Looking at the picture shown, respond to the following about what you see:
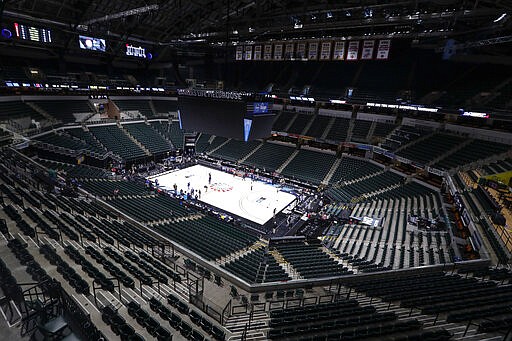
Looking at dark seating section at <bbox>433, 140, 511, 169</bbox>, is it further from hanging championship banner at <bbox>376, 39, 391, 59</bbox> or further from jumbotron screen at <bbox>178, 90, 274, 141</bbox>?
jumbotron screen at <bbox>178, 90, 274, 141</bbox>

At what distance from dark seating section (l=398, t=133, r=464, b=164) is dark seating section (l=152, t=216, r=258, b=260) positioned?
65.1ft

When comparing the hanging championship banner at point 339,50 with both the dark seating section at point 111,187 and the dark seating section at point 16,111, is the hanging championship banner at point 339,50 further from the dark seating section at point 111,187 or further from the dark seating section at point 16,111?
the dark seating section at point 16,111

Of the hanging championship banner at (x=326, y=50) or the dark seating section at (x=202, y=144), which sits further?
the dark seating section at (x=202, y=144)

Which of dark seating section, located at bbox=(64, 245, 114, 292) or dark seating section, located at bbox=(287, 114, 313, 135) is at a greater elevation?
dark seating section, located at bbox=(287, 114, 313, 135)

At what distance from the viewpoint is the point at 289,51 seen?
3766 centimetres

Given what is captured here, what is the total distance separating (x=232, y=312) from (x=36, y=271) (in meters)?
6.69

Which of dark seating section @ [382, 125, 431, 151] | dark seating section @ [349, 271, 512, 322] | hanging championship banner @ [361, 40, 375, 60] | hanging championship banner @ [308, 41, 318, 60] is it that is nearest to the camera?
dark seating section @ [349, 271, 512, 322]

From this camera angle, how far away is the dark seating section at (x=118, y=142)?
35.3m

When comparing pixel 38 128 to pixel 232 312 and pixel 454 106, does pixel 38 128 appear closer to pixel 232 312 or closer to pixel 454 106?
pixel 232 312

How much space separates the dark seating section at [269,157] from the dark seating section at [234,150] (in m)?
1.52

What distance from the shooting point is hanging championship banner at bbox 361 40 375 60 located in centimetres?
3169

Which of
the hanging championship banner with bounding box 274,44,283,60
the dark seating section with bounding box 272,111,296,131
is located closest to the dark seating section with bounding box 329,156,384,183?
the dark seating section with bounding box 272,111,296,131

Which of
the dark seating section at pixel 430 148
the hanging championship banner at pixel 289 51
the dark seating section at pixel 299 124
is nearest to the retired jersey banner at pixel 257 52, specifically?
the hanging championship banner at pixel 289 51

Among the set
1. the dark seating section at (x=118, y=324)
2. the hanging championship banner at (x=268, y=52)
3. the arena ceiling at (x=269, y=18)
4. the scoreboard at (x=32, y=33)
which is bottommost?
the dark seating section at (x=118, y=324)
